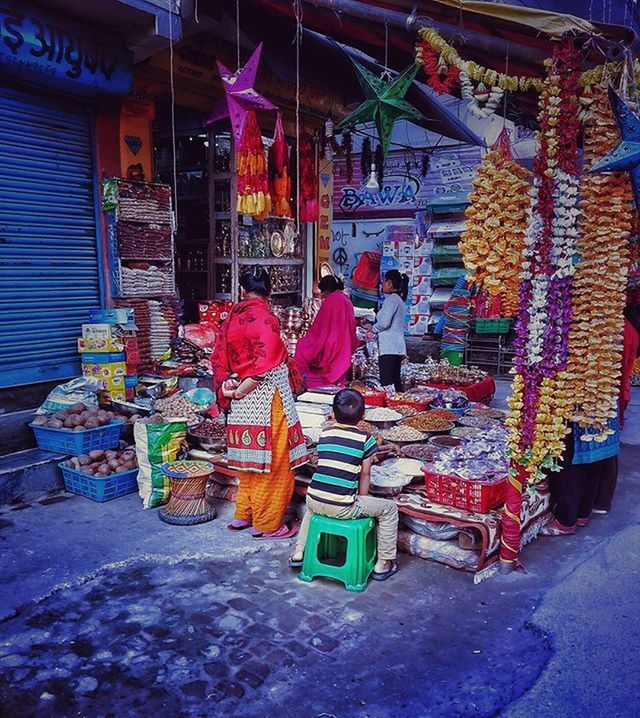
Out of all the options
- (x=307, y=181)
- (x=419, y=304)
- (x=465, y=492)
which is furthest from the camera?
(x=419, y=304)

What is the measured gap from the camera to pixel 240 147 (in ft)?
19.1

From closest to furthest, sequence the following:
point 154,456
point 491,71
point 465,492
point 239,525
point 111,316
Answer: point 491,71 → point 465,492 → point 239,525 → point 154,456 → point 111,316

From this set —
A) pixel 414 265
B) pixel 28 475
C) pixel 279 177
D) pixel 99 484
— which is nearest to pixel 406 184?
pixel 414 265

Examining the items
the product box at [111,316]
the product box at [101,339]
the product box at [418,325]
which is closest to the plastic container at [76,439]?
the product box at [101,339]

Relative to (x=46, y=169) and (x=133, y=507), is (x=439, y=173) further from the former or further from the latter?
(x=133, y=507)

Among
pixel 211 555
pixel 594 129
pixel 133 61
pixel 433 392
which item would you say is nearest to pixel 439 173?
pixel 433 392

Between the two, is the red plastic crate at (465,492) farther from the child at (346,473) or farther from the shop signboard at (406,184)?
the shop signboard at (406,184)

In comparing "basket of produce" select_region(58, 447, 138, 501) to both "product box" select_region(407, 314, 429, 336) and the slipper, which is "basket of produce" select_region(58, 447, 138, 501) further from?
"product box" select_region(407, 314, 429, 336)

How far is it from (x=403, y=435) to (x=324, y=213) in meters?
5.20

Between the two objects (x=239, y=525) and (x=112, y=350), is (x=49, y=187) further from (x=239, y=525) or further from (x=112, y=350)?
(x=239, y=525)

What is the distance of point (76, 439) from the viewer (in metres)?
5.27

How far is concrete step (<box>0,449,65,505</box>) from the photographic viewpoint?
16.1 feet

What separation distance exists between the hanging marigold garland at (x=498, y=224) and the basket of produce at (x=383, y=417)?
7.28 feet

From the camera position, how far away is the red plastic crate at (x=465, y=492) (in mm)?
3920
